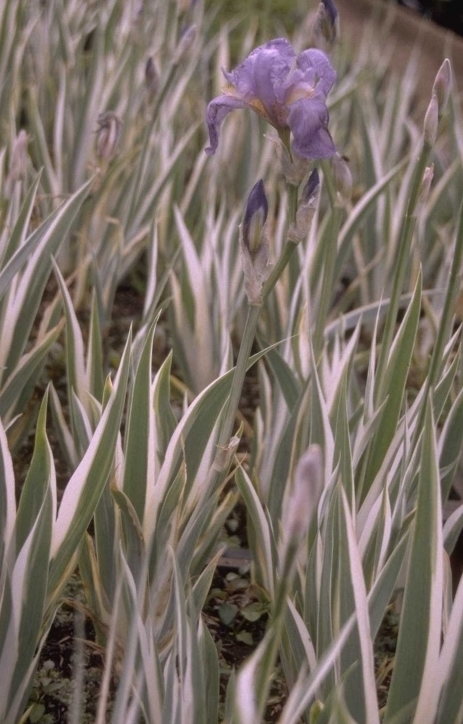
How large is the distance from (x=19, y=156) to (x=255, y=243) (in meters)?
0.53

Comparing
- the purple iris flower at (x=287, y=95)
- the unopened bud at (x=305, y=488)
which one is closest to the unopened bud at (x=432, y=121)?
the purple iris flower at (x=287, y=95)

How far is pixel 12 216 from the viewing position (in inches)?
44.3

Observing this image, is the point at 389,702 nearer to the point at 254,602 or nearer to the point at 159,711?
the point at 159,711

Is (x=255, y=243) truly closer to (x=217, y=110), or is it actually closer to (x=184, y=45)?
(x=217, y=110)

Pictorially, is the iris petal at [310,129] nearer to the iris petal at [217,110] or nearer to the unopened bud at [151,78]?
the iris petal at [217,110]

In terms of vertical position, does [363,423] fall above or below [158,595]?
above

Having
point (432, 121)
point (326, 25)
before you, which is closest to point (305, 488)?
point (432, 121)

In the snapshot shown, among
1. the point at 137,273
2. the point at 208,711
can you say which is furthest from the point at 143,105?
the point at 208,711

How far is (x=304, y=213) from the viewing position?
650 millimetres

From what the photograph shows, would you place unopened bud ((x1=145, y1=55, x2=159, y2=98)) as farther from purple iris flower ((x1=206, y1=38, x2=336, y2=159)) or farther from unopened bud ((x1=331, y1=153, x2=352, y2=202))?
purple iris flower ((x1=206, y1=38, x2=336, y2=159))

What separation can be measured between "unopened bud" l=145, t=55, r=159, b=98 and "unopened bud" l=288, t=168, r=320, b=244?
2.95 ft

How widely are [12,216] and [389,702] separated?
2.72ft

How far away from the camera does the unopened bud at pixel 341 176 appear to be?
90cm

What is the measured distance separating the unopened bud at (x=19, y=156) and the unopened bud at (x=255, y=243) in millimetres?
484
